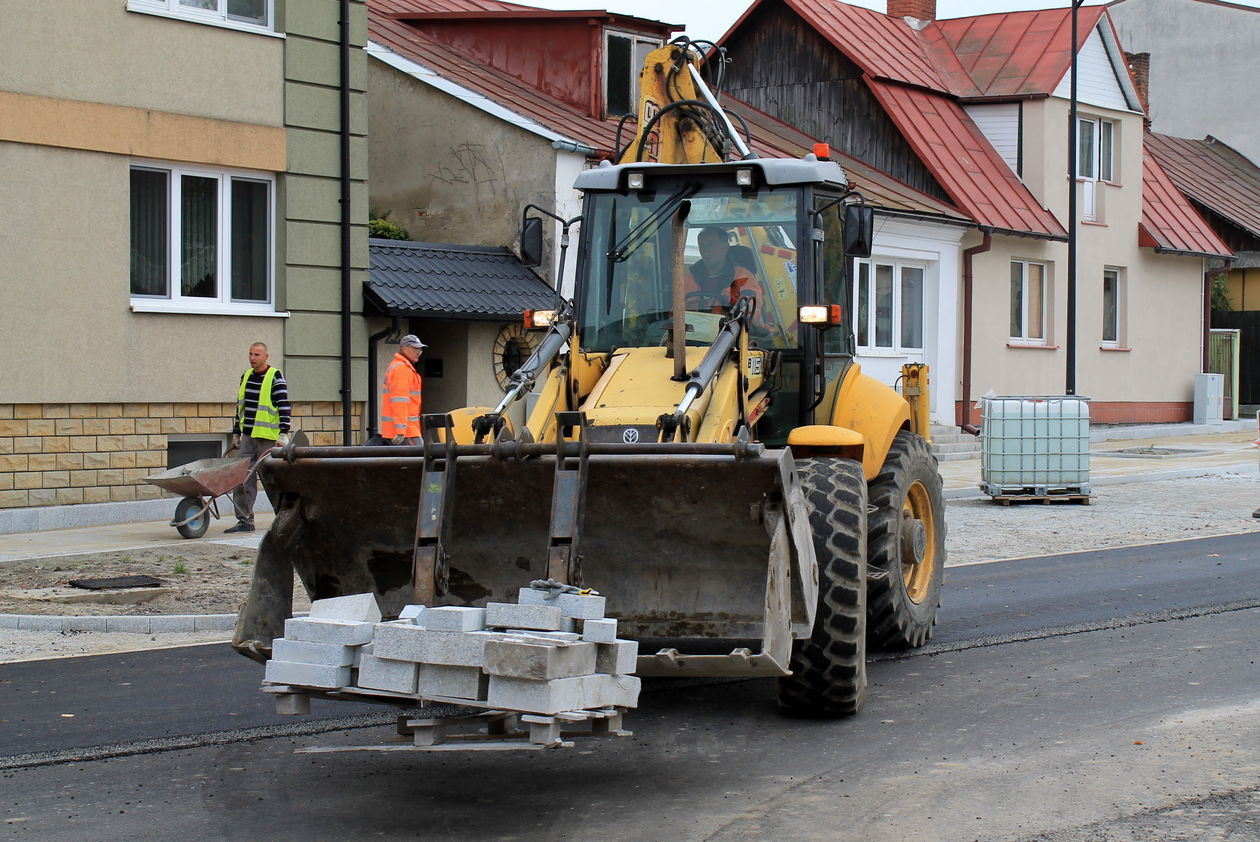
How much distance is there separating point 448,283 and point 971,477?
763 centimetres

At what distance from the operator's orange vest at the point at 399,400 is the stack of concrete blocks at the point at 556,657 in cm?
961

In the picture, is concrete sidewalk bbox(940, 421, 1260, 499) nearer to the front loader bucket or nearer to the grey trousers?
the grey trousers

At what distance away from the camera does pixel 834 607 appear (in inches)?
280

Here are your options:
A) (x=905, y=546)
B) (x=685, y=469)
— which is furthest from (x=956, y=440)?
(x=685, y=469)

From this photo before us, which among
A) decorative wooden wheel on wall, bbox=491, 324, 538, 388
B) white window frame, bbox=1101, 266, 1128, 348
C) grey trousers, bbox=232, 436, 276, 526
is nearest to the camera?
grey trousers, bbox=232, 436, 276, 526

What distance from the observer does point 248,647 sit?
21.7 feet

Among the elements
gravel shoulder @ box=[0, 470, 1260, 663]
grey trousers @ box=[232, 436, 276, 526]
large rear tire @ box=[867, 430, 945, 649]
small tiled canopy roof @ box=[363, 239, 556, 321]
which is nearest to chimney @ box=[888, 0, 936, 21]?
gravel shoulder @ box=[0, 470, 1260, 663]

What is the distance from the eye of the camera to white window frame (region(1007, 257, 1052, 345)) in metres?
29.0

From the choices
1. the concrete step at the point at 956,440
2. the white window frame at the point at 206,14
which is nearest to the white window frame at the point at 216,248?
the white window frame at the point at 206,14

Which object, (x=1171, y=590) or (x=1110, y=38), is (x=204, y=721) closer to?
(x=1171, y=590)

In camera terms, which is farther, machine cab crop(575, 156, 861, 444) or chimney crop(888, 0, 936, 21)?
chimney crop(888, 0, 936, 21)

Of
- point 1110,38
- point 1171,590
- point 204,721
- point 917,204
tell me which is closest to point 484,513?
point 204,721

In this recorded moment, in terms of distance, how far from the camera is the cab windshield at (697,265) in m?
8.39

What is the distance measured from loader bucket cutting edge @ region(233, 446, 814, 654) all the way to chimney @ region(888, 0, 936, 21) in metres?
27.2
